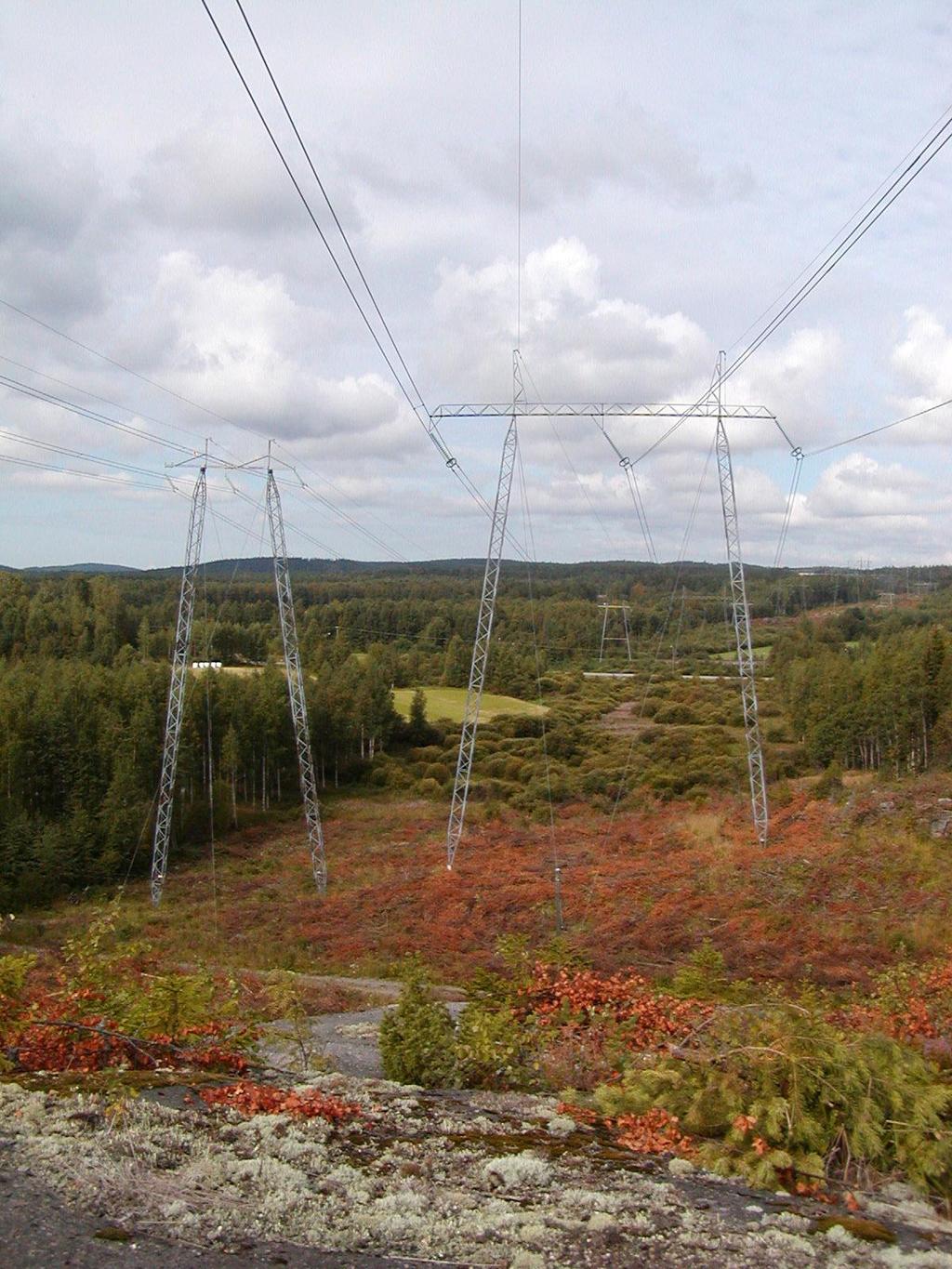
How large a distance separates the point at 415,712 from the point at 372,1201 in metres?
56.3

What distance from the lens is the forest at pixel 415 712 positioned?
43.6m

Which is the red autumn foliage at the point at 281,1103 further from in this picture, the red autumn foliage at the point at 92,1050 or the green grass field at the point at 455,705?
the green grass field at the point at 455,705

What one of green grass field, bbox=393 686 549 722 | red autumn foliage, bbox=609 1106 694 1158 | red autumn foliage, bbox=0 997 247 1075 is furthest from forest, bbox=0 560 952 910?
red autumn foliage, bbox=609 1106 694 1158

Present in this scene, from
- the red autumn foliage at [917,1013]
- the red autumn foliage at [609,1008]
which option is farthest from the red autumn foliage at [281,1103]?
the red autumn foliage at [917,1013]

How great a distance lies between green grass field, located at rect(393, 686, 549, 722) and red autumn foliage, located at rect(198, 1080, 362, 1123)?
4969 centimetres

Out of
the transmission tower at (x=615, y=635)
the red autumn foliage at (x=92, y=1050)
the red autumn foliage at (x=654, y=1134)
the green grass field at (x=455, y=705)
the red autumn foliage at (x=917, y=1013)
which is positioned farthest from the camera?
the green grass field at (x=455, y=705)

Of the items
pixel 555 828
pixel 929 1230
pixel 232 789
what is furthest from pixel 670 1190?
pixel 232 789

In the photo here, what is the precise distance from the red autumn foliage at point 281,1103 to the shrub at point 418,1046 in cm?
147

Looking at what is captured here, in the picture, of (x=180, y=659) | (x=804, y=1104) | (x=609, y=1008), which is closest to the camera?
(x=804, y=1104)

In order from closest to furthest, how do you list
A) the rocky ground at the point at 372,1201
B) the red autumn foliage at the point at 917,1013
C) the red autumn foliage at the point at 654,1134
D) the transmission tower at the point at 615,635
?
1. the rocky ground at the point at 372,1201
2. the red autumn foliage at the point at 654,1134
3. the red autumn foliage at the point at 917,1013
4. the transmission tower at the point at 615,635

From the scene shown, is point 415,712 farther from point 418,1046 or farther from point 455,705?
point 418,1046

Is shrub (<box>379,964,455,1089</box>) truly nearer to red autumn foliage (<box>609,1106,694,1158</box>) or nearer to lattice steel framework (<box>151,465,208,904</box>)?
red autumn foliage (<box>609,1106,694,1158</box>)

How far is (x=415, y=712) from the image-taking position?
6091 cm

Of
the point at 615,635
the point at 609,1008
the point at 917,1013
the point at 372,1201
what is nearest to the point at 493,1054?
the point at 609,1008
